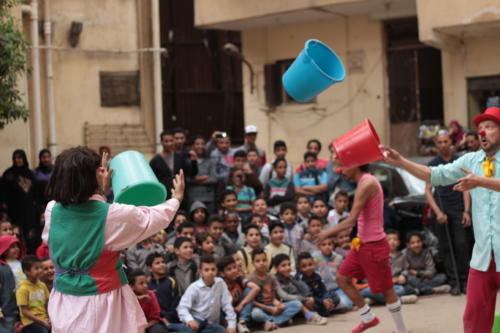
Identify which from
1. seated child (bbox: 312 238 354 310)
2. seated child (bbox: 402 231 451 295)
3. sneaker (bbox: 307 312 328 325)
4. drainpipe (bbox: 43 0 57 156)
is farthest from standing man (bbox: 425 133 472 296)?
drainpipe (bbox: 43 0 57 156)

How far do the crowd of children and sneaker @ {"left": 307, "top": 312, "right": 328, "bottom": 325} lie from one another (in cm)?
1

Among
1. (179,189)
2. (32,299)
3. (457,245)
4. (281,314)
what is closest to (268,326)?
(281,314)

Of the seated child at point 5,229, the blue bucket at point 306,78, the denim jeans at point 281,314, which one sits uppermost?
the blue bucket at point 306,78

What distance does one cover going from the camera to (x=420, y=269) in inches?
425

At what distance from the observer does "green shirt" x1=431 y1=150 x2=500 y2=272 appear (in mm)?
5727

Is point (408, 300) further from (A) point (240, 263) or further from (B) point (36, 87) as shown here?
(B) point (36, 87)

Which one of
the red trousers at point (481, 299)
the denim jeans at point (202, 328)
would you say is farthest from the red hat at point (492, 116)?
the denim jeans at point (202, 328)

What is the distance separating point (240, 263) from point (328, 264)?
4.46 feet

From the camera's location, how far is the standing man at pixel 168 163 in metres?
10.9

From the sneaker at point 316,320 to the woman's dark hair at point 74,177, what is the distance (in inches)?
199

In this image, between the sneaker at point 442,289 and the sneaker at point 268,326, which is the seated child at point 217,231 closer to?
the sneaker at point 268,326

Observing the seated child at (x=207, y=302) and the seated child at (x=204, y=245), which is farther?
the seated child at (x=204, y=245)

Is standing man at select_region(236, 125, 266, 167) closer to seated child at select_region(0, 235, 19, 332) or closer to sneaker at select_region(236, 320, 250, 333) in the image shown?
→ sneaker at select_region(236, 320, 250, 333)

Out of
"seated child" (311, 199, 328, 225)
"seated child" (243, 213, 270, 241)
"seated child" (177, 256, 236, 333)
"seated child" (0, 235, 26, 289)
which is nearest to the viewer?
"seated child" (0, 235, 26, 289)
